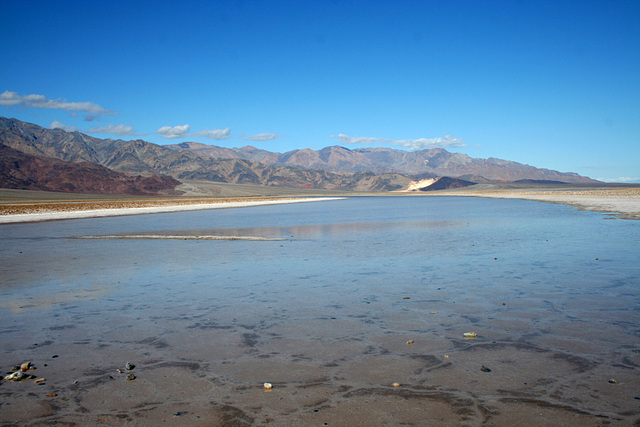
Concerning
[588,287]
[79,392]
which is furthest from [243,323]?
[588,287]

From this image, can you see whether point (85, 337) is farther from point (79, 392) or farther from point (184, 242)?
point (184, 242)

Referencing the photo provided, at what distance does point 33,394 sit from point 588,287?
10044mm

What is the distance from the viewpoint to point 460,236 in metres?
20.6

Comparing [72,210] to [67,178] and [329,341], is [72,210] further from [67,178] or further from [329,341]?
[67,178]

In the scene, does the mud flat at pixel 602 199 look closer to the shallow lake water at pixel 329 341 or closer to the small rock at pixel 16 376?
the shallow lake water at pixel 329 341

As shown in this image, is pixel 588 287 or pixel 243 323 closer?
pixel 243 323

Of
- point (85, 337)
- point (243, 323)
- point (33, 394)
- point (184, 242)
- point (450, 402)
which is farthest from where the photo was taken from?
point (184, 242)

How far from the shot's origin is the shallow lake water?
4621 millimetres

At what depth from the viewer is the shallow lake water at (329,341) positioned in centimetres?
462

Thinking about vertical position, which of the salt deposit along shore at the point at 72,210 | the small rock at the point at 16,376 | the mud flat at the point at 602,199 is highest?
the mud flat at the point at 602,199

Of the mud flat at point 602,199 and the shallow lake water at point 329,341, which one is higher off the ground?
the mud flat at point 602,199

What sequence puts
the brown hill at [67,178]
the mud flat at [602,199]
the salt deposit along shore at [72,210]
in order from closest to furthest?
the mud flat at [602,199] → the salt deposit along shore at [72,210] → the brown hill at [67,178]

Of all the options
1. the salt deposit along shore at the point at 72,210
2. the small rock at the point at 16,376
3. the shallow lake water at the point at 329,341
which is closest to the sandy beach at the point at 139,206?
the salt deposit along shore at the point at 72,210

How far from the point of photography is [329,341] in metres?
6.62
